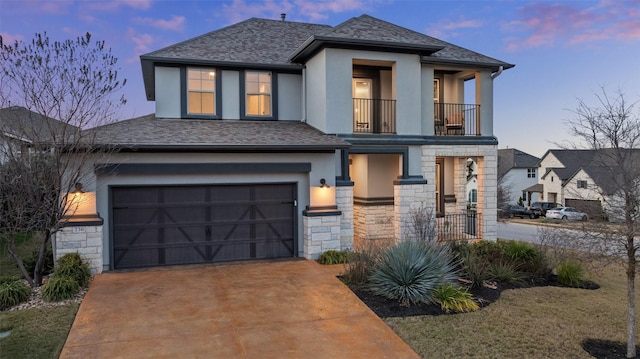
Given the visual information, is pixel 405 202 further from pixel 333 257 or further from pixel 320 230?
pixel 333 257

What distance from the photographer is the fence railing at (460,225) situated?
14477 mm

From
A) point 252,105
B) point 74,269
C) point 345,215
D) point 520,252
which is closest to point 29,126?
point 74,269

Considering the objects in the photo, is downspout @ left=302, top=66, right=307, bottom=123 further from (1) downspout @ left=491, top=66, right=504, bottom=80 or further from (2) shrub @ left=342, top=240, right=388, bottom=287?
(1) downspout @ left=491, top=66, right=504, bottom=80

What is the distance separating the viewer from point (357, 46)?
1252cm

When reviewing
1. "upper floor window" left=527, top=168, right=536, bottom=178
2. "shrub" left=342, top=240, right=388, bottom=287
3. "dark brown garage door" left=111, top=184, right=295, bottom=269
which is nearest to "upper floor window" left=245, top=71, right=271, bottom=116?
"dark brown garage door" left=111, top=184, right=295, bottom=269

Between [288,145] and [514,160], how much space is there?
174ft

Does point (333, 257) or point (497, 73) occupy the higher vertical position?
point (497, 73)

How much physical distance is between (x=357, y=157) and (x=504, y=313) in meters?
8.61

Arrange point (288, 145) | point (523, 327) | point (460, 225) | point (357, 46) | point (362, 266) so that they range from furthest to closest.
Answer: point (460, 225) → point (357, 46) → point (288, 145) → point (362, 266) → point (523, 327)

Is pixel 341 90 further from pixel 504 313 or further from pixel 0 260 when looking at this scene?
pixel 0 260

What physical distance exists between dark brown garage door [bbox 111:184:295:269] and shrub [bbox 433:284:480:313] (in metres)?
5.22

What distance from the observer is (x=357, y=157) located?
15.3 metres

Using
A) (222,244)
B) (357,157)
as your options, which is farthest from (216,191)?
(357,157)

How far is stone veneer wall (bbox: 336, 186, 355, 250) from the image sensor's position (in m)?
12.3
